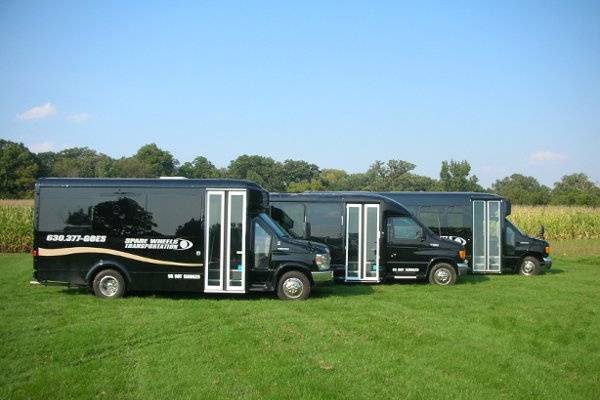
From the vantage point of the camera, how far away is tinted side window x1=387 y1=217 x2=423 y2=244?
16750 mm

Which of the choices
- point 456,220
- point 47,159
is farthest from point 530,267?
point 47,159

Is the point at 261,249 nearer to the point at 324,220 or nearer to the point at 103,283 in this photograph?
the point at 103,283

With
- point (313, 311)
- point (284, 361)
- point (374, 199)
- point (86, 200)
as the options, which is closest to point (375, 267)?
point (374, 199)

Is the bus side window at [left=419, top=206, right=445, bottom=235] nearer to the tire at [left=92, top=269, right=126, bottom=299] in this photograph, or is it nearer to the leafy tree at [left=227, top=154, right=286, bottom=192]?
the tire at [left=92, top=269, right=126, bottom=299]

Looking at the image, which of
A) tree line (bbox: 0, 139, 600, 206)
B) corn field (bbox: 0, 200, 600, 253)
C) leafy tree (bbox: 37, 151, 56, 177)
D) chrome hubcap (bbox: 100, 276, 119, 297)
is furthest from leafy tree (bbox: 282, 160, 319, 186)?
chrome hubcap (bbox: 100, 276, 119, 297)

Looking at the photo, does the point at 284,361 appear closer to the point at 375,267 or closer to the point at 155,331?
the point at 155,331

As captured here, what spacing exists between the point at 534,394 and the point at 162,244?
28.4 ft

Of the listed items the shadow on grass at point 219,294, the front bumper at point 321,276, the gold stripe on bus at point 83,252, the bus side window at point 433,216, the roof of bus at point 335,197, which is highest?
the roof of bus at point 335,197

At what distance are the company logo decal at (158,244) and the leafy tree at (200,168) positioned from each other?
3912cm

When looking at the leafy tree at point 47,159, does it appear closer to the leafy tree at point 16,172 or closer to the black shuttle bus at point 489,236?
the leafy tree at point 16,172

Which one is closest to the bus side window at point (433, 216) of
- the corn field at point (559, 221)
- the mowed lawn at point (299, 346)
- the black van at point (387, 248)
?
the black van at point (387, 248)

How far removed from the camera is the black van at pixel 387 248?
1667 centimetres

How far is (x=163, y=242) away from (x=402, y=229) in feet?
21.8

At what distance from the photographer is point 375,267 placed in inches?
655
